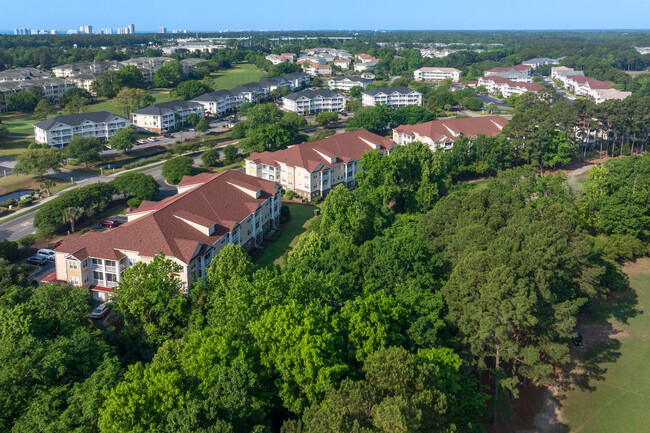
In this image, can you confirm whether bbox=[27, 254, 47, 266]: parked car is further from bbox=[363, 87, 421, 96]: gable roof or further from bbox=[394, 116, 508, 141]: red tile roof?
bbox=[363, 87, 421, 96]: gable roof

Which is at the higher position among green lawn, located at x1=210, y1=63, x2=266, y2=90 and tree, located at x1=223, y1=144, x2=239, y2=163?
green lawn, located at x1=210, y1=63, x2=266, y2=90

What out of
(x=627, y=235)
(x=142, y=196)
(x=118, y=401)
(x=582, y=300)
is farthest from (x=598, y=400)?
(x=142, y=196)

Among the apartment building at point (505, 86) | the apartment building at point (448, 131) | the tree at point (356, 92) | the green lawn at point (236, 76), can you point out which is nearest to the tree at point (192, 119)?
the apartment building at point (448, 131)

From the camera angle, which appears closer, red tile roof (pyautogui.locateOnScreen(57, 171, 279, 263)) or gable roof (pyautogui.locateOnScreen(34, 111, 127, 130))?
red tile roof (pyautogui.locateOnScreen(57, 171, 279, 263))

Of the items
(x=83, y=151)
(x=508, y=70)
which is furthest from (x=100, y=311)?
(x=508, y=70)

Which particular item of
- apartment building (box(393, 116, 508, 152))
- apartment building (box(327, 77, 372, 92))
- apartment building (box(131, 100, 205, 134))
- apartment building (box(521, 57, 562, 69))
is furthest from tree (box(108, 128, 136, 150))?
apartment building (box(521, 57, 562, 69))

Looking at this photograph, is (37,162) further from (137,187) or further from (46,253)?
(46,253)
